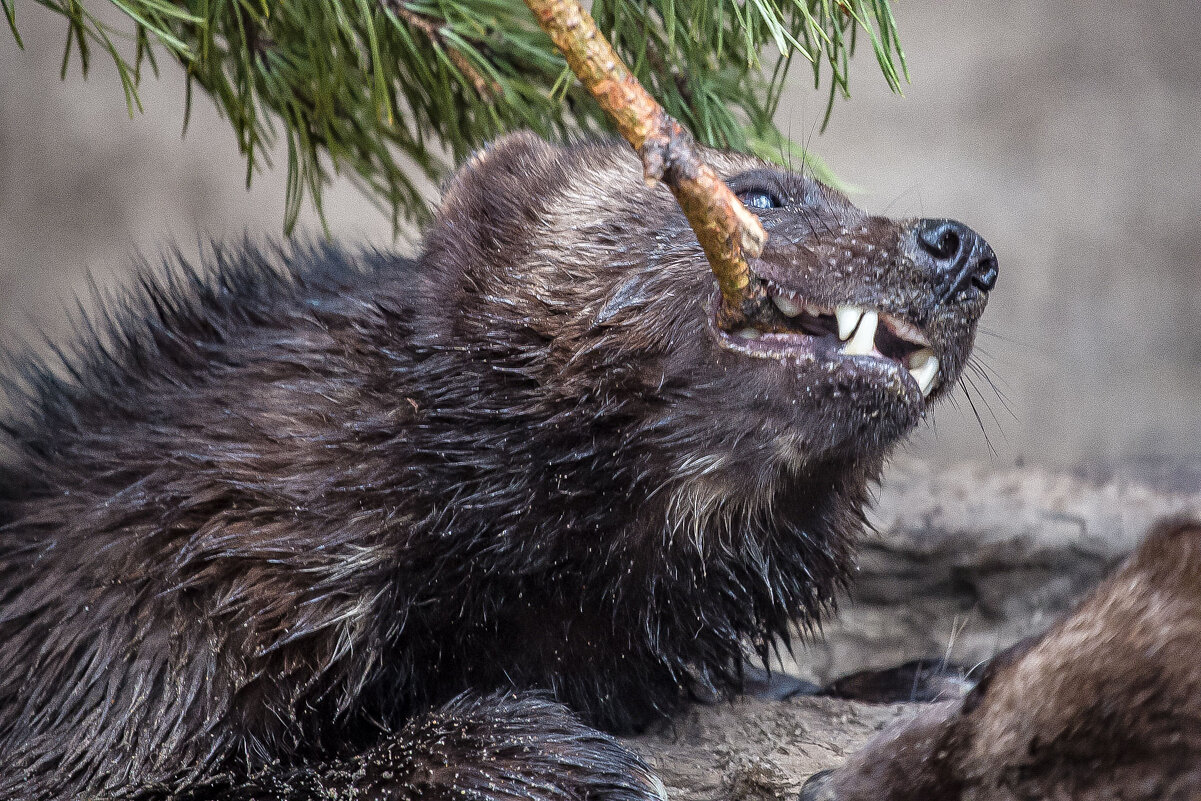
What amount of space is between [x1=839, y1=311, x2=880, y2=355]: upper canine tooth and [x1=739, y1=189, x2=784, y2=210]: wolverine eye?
373 mm

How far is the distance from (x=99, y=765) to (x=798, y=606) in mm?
1320

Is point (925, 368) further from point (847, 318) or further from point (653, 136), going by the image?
point (653, 136)

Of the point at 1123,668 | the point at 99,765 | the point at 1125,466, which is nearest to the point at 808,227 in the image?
the point at 1123,668

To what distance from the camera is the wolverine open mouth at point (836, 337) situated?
77.2 inches

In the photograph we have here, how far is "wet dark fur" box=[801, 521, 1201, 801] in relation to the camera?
1443 mm

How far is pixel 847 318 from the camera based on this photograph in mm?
1971

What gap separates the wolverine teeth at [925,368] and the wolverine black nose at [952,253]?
0.10 meters

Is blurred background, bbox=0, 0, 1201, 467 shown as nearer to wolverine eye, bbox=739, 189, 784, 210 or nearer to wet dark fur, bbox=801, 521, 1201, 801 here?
wolverine eye, bbox=739, 189, 784, 210

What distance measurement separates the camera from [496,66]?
123 inches

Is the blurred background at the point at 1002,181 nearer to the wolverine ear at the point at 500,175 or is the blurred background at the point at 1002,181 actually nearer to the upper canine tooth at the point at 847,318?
the wolverine ear at the point at 500,175

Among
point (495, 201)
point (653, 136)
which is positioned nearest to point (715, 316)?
point (653, 136)

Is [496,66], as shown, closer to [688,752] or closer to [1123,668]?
[688,752]

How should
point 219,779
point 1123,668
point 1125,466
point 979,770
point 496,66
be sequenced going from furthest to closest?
point 1125,466 → point 496,66 → point 219,779 → point 979,770 → point 1123,668

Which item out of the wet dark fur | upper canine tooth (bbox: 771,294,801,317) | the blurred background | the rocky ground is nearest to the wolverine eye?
upper canine tooth (bbox: 771,294,801,317)
